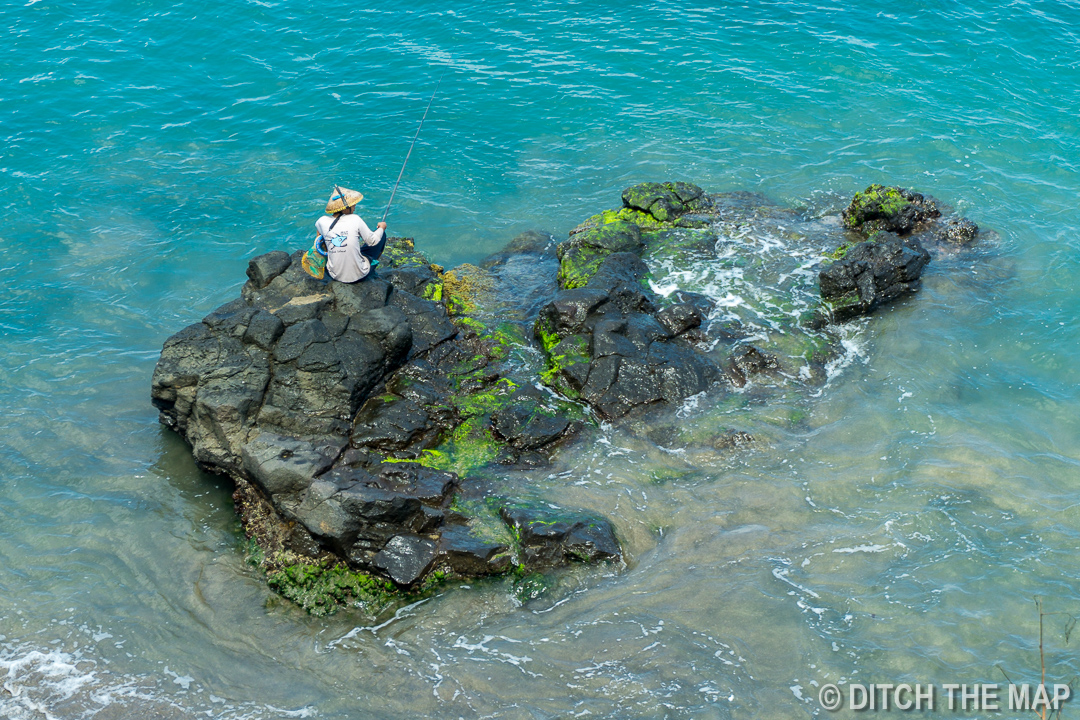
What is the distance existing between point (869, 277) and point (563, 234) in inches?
254

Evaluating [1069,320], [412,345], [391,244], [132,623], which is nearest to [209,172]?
[391,244]

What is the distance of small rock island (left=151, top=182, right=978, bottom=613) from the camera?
32.3 ft

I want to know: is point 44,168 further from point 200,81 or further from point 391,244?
point 391,244

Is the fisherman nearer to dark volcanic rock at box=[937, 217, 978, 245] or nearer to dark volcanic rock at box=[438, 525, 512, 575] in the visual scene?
dark volcanic rock at box=[438, 525, 512, 575]

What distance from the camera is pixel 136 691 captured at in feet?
27.8

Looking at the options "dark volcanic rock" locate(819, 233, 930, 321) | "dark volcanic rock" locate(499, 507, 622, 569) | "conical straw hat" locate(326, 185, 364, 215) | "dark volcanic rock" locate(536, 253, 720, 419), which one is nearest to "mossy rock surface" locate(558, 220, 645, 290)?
"dark volcanic rock" locate(536, 253, 720, 419)

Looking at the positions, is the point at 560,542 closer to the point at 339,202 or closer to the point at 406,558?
the point at 406,558

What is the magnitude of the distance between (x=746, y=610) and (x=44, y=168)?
62.6 ft

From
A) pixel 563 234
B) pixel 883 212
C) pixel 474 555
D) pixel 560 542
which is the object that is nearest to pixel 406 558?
pixel 474 555

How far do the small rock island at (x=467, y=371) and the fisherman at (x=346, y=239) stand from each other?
30cm

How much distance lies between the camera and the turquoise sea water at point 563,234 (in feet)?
28.7

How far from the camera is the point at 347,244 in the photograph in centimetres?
1176

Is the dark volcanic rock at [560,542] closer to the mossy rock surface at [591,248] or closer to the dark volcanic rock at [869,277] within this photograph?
the mossy rock surface at [591,248]

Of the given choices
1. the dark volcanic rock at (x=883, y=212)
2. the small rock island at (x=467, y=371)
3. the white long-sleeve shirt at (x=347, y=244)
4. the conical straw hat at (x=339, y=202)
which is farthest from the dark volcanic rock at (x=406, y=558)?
the dark volcanic rock at (x=883, y=212)
